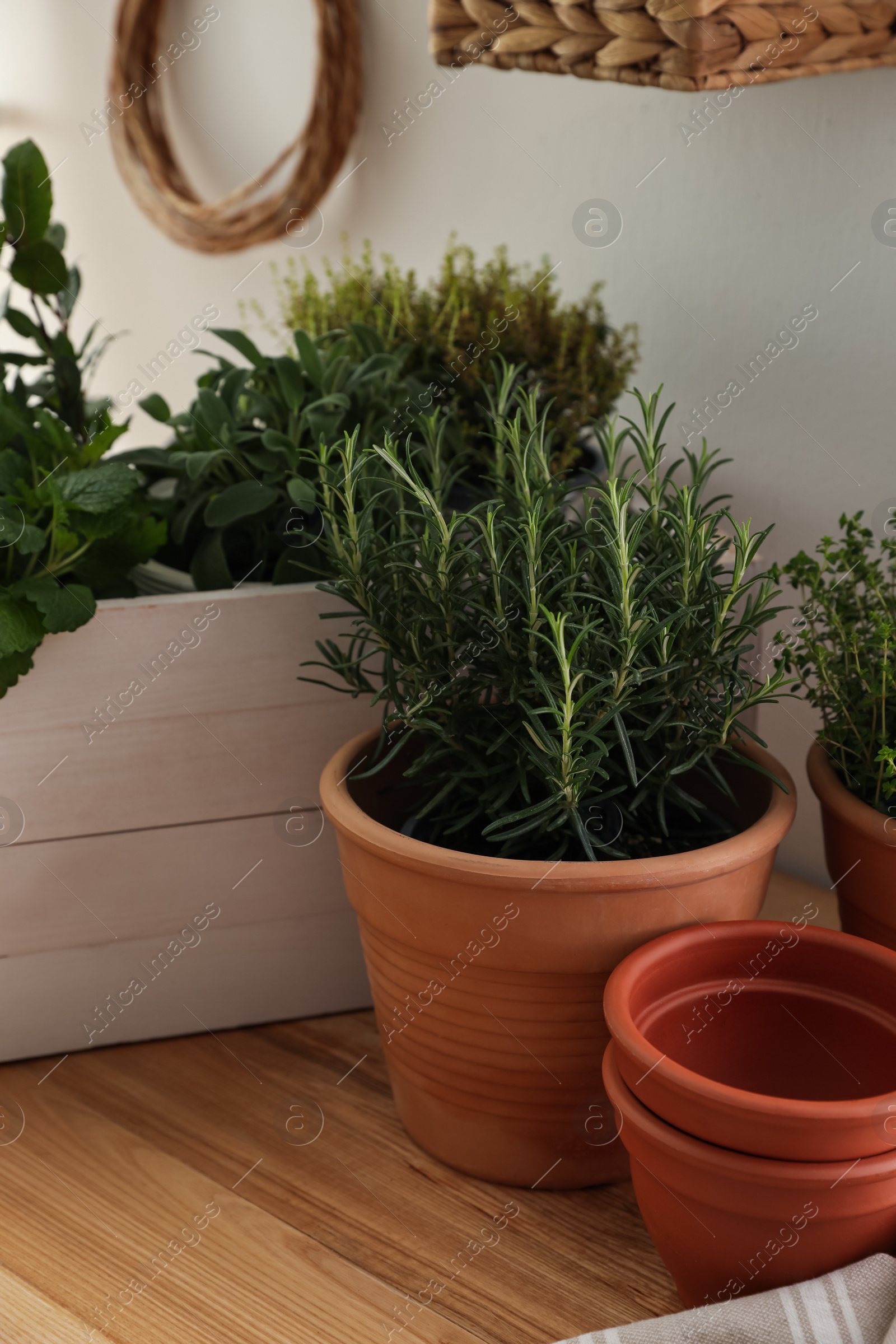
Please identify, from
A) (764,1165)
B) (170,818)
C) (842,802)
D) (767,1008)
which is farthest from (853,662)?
(170,818)

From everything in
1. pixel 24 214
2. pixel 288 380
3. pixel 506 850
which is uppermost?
pixel 24 214

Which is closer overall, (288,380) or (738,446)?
(288,380)

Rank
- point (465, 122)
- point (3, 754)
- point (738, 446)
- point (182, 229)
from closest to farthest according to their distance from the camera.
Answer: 1. point (3, 754)
2. point (738, 446)
3. point (465, 122)
4. point (182, 229)

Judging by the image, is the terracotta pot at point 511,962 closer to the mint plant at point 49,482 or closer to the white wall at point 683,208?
the mint plant at point 49,482

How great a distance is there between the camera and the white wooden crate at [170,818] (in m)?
0.75

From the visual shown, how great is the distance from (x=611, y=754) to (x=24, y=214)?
0.60m

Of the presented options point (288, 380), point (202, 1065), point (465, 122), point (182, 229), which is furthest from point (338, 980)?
point (182, 229)

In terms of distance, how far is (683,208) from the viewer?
977 millimetres

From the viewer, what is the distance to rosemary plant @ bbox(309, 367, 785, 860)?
1.87 ft

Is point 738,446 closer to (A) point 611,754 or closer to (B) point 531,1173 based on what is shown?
(A) point 611,754

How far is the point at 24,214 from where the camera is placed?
82 centimetres

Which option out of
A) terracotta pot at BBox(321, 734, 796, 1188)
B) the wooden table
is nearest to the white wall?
terracotta pot at BBox(321, 734, 796, 1188)

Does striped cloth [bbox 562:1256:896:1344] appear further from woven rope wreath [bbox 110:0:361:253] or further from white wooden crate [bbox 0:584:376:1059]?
woven rope wreath [bbox 110:0:361:253]

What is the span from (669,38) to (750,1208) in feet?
1.94
